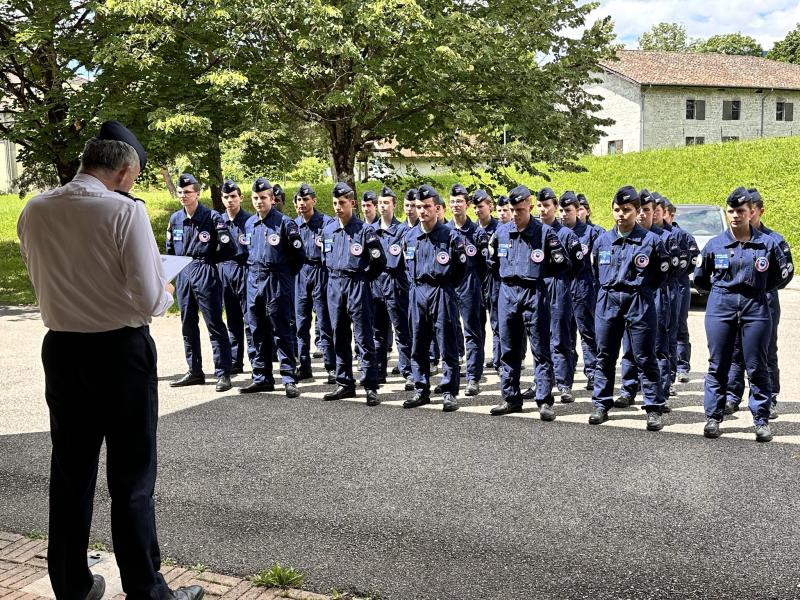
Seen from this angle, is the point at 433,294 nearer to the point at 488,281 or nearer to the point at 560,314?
the point at 560,314

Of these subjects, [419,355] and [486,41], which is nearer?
[419,355]

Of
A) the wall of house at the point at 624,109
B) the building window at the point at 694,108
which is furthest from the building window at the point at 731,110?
the wall of house at the point at 624,109

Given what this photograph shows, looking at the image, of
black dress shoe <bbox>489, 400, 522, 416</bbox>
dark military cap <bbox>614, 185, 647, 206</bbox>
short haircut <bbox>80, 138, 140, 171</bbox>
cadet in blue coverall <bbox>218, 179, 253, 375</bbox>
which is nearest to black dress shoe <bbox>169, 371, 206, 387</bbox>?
cadet in blue coverall <bbox>218, 179, 253, 375</bbox>

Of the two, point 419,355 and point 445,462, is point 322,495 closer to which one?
point 445,462

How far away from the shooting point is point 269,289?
877 cm

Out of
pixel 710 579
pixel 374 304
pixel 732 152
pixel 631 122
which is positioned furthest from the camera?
pixel 631 122

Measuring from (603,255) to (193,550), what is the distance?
4.54m

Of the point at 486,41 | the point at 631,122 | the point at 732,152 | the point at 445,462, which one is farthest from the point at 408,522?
the point at 631,122

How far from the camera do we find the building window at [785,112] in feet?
190

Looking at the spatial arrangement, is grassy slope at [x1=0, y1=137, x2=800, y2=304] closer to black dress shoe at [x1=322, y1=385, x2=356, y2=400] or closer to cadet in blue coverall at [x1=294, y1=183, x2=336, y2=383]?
cadet in blue coverall at [x1=294, y1=183, x2=336, y2=383]

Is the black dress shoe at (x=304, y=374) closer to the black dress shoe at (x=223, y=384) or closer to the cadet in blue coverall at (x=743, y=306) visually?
the black dress shoe at (x=223, y=384)

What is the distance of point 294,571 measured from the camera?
4.24 metres

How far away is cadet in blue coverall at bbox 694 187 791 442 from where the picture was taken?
6777 millimetres

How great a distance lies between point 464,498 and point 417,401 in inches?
107
